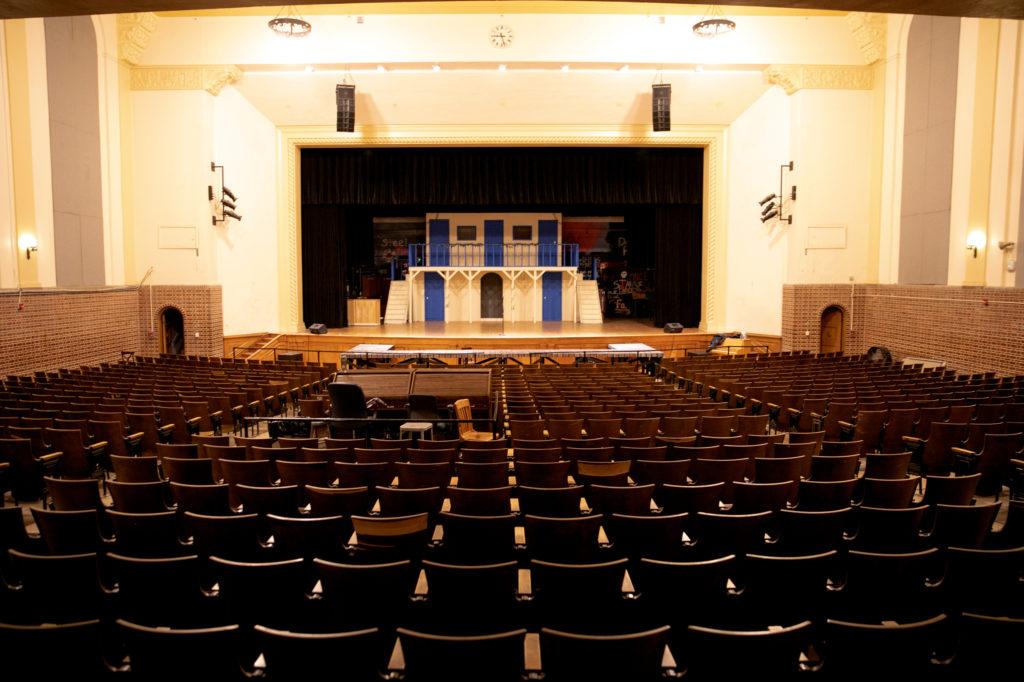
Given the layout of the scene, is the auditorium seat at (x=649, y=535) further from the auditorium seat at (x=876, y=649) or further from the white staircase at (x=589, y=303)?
the white staircase at (x=589, y=303)

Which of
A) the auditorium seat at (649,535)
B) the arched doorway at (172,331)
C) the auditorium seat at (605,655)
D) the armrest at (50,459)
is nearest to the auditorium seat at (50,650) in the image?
the auditorium seat at (605,655)

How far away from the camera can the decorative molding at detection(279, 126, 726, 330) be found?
20781 mm

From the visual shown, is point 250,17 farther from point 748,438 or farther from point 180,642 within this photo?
point 180,642

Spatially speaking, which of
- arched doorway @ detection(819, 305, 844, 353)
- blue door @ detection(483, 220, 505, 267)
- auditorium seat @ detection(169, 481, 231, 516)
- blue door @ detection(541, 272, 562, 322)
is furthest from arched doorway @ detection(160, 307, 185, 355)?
arched doorway @ detection(819, 305, 844, 353)

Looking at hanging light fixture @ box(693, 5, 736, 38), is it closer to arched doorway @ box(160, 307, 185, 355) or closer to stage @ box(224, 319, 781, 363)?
stage @ box(224, 319, 781, 363)

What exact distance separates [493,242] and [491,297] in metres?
2.39

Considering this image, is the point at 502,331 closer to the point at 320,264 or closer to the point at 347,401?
the point at 320,264

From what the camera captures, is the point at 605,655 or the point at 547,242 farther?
the point at 547,242

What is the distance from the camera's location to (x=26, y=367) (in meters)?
13.1

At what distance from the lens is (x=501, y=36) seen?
17.5 meters

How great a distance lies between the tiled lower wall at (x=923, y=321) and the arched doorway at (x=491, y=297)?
10.4 m

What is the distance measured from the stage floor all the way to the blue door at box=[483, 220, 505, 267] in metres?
3.04

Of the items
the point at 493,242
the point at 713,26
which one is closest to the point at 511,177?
the point at 493,242

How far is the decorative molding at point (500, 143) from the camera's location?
20.8m
